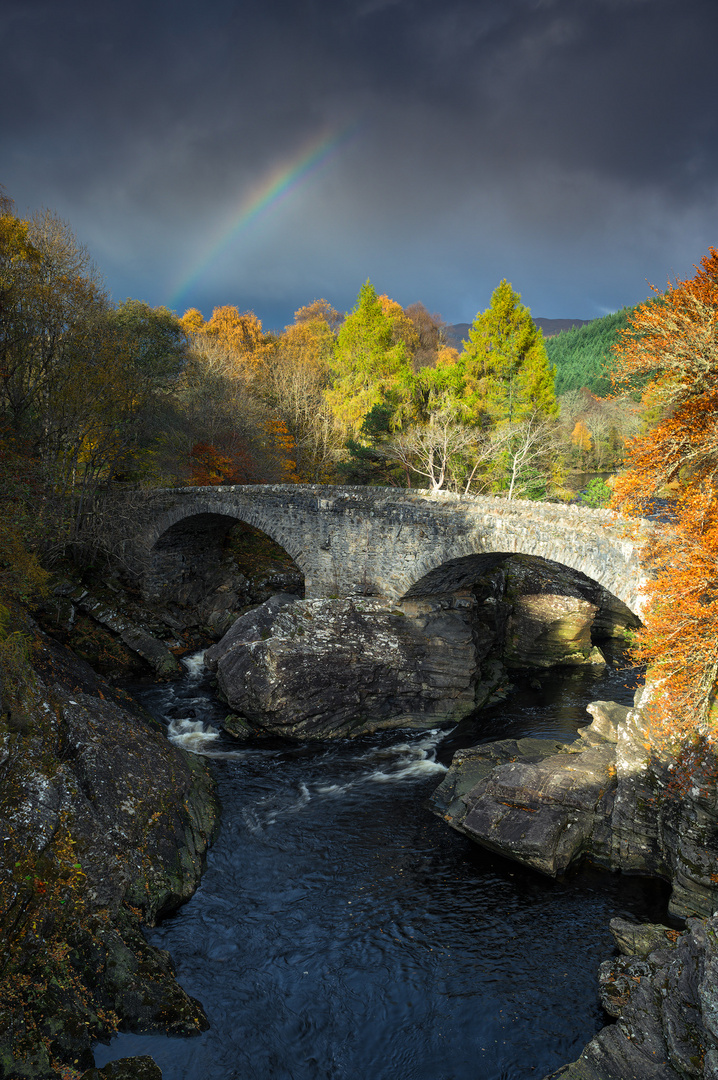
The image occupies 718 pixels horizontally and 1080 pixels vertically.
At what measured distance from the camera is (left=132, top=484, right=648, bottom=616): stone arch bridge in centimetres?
1339

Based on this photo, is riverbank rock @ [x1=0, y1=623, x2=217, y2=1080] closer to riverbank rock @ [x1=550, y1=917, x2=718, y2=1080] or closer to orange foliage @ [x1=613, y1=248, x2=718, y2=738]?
riverbank rock @ [x1=550, y1=917, x2=718, y2=1080]

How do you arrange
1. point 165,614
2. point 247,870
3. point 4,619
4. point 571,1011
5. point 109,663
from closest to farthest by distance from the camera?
point 571,1011 < point 4,619 < point 247,870 < point 109,663 < point 165,614

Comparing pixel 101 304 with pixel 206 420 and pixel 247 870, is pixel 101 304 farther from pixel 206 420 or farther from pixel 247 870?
pixel 247 870

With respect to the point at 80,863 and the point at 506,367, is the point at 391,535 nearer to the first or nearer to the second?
the point at 80,863

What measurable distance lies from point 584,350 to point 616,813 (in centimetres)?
11530

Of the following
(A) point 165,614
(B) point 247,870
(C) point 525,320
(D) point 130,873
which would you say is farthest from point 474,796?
(C) point 525,320

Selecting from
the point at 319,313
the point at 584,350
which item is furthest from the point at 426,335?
the point at 584,350

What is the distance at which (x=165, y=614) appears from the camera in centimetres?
2458

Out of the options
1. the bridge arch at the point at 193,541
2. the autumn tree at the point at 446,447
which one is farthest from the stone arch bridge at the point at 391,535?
the autumn tree at the point at 446,447

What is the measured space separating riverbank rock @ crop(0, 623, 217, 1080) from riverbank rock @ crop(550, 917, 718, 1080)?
17.4ft

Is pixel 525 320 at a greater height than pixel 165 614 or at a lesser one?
greater

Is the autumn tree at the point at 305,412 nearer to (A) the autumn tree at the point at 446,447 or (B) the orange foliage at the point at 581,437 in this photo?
(A) the autumn tree at the point at 446,447

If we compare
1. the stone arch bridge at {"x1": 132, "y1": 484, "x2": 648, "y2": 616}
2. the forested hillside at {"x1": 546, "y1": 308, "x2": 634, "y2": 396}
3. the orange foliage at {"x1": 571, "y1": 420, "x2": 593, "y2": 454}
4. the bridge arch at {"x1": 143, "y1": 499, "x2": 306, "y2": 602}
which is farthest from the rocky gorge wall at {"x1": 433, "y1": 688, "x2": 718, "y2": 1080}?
the forested hillside at {"x1": 546, "y1": 308, "x2": 634, "y2": 396}

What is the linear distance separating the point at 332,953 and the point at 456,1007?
2.13m
